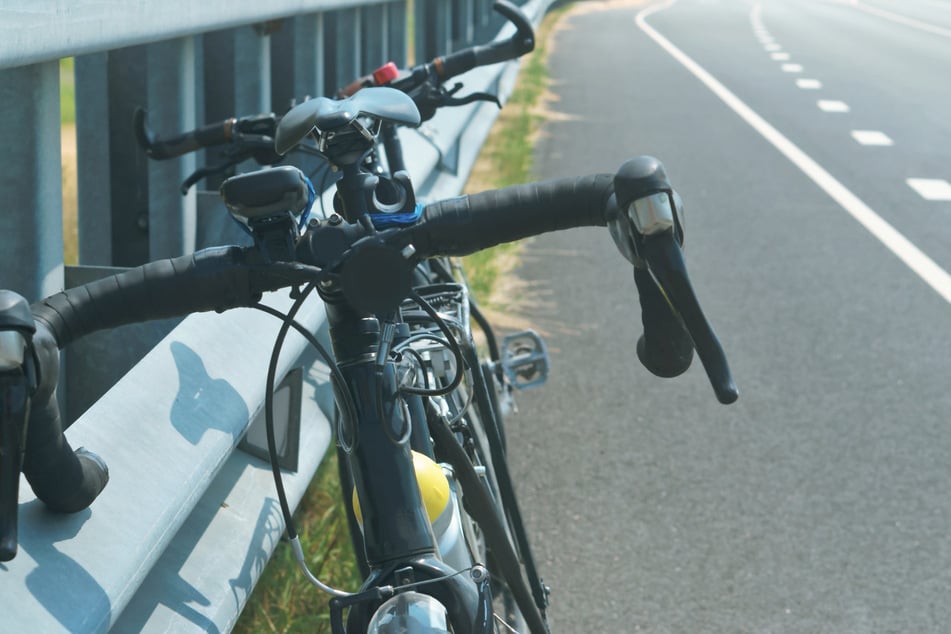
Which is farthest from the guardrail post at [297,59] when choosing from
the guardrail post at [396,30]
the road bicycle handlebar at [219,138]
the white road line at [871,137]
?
the white road line at [871,137]

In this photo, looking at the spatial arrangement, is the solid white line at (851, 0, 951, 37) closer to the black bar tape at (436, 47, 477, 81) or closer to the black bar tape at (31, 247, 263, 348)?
the black bar tape at (436, 47, 477, 81)

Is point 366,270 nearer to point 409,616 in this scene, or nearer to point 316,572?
point 409,616

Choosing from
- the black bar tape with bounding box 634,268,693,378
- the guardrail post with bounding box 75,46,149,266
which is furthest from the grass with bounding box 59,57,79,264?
the black bar tape with bounding box 634,268,693,378

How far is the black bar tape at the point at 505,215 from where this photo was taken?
2029 mm

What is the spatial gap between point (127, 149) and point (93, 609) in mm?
A: 2191

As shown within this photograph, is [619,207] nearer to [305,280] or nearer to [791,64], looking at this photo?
[305,280]

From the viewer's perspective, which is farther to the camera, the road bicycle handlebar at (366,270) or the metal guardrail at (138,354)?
the metal guardrail at (138,354)

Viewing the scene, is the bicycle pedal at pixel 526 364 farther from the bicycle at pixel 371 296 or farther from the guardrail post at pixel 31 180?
the bicycle at pixel 371 296

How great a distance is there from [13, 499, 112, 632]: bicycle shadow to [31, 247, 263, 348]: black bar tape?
0.33 m

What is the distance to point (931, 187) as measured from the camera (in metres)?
11.2

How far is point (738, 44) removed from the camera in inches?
1083

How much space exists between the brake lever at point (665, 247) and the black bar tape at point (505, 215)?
153mm

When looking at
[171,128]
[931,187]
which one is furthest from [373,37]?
[931,187]

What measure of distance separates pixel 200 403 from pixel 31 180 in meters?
0.53
